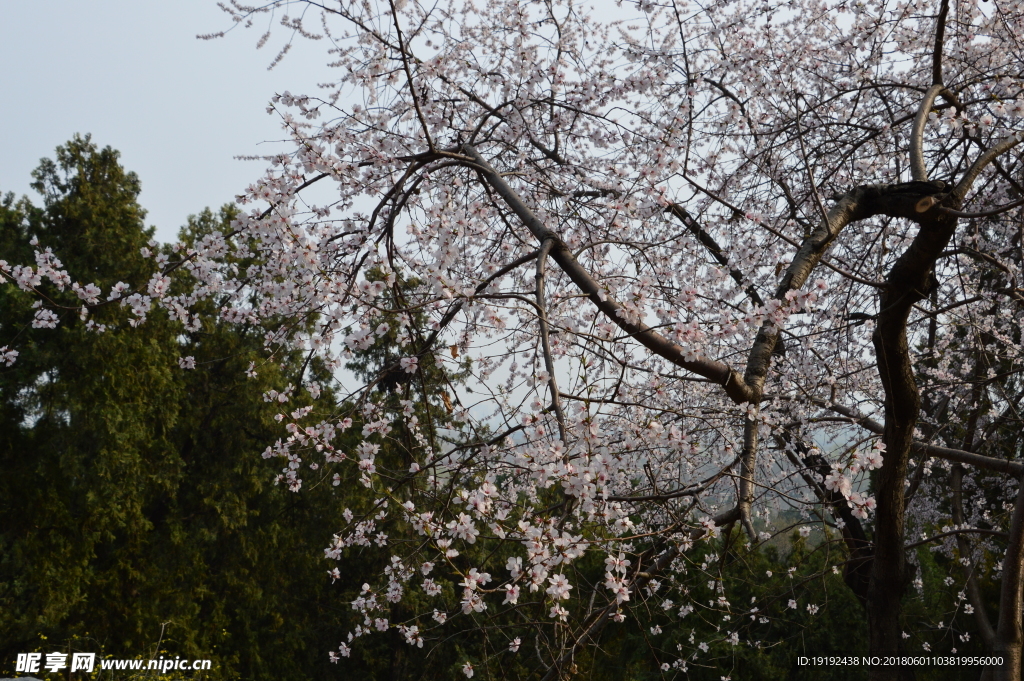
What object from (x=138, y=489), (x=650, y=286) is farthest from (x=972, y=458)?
(x=138, y=489)

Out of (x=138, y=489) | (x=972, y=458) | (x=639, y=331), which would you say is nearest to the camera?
(x=639, y=331)

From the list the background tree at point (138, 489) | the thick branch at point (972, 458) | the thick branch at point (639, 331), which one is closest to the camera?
the thick branch at point (639, 331)

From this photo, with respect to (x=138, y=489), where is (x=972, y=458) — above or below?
below

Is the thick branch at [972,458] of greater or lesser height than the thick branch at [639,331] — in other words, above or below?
below

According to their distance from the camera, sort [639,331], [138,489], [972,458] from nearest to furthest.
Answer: [639,331]
[972,458]
[138,489]

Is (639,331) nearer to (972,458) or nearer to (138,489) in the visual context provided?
(972,458)

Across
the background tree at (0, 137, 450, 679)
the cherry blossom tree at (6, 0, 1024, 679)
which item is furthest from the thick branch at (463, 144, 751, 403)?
the background tree at (0, 137, 450, 679)

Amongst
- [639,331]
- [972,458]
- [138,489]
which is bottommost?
[972,458]

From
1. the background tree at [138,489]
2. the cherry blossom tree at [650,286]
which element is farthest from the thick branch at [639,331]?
the background tree at [138,489]

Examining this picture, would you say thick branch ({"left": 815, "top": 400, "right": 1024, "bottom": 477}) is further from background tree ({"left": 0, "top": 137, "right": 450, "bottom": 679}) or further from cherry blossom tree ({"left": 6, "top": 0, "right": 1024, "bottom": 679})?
background tree ({"left": 0, "top": 137, "right": 450, "bottom": 679})

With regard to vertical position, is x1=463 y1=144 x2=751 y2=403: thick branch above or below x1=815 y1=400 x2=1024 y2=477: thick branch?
above

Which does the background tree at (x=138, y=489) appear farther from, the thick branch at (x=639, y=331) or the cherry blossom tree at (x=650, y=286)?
the thick branch at (x=639, y=331)

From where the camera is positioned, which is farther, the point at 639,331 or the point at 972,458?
the point at 972,458

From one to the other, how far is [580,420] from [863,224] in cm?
421
